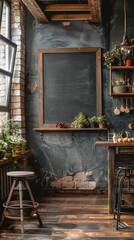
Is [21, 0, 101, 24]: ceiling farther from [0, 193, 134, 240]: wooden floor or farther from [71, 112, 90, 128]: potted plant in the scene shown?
[0, 193, 134, 240]: wooden floor

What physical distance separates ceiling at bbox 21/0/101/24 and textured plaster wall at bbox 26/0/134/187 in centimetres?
14

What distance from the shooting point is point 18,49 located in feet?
21.1

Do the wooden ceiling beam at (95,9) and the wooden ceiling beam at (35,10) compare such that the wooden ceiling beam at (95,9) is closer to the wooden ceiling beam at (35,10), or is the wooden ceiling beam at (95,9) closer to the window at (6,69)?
the wooden ceiling beam at (35,10)

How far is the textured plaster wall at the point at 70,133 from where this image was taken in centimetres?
661

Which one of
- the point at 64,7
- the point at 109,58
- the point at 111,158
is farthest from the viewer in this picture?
the point at 109,58

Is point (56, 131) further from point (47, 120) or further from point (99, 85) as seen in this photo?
point (99, 85)

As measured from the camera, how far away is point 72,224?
460cm

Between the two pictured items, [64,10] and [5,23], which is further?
[5,23]

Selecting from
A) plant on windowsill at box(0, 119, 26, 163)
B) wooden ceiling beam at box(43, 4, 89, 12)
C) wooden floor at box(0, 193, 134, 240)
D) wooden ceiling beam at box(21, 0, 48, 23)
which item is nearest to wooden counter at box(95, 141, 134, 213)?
wooden floor at box(0, 193, 134, 240)

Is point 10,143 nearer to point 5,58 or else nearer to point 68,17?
point 5,58

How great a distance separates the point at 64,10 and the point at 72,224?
3.46 meters

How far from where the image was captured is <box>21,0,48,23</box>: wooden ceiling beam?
5.56m

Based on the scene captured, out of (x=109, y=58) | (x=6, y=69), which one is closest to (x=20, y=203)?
(x=6, y=69)

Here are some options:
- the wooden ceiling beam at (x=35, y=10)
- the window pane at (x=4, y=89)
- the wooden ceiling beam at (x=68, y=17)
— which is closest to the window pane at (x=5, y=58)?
the window pane at (x=4, y=89)
